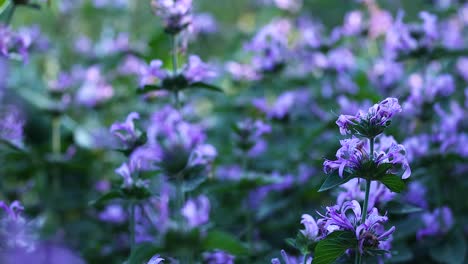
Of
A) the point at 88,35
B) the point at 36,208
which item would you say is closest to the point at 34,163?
the point at 36,208

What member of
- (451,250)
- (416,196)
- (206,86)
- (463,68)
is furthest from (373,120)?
(463,68)

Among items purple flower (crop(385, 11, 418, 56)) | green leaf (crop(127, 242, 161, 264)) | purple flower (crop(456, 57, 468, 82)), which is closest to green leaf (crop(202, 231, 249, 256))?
green leaf (crop(127, 242, 161, 264))

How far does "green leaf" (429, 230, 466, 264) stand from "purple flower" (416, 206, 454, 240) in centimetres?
3

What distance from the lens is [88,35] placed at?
4.43 m

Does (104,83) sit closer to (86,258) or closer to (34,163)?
(34,163)

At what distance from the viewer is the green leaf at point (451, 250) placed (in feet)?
5.22

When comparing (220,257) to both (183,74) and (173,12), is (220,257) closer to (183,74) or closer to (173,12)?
(183,74)

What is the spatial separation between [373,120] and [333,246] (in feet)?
0.78

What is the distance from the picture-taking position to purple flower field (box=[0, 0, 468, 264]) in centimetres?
116

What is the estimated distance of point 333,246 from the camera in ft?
3.73

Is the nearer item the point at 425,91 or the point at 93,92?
the point at 425,91

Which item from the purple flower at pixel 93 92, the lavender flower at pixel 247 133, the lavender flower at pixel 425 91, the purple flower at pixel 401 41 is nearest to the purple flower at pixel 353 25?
the purple flower at pixel 401 41

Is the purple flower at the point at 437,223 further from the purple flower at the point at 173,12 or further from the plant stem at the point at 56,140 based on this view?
the plant stem at the point at 56,140

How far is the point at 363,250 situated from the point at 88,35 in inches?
143
